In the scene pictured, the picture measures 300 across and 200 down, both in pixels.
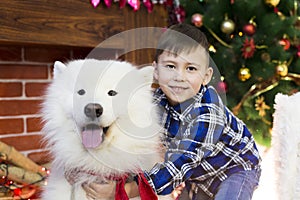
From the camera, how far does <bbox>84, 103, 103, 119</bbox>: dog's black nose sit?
0.56 meters

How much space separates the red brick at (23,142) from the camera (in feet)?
4.79

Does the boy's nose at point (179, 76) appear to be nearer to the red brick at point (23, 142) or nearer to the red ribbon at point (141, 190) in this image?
the red ribbon at point (141, 190)

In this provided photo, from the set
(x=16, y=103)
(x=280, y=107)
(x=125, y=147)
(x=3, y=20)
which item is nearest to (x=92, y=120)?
(x=125, y=147)

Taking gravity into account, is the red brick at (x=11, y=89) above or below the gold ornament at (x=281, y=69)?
below

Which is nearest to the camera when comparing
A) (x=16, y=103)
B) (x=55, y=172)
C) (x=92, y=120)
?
(x=92, y=120)

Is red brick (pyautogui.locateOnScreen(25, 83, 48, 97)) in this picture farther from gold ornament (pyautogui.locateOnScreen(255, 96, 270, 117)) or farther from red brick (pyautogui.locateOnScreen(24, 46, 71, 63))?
gold ornament (pyautogui.locateOnScreen(255, 96, 270, 117))

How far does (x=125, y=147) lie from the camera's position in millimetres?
615

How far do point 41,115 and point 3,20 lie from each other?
→ 652 mm

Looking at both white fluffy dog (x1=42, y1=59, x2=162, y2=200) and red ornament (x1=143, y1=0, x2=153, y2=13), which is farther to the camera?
red ornament (x1=143, y1=0, x2=153, y2=13)

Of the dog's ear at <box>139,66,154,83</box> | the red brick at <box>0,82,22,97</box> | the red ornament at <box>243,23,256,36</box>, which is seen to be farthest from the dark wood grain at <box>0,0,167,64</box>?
the dog's ear at <box>139,66,154,83</box>

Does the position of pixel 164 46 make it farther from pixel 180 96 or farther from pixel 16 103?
pixel 16 103

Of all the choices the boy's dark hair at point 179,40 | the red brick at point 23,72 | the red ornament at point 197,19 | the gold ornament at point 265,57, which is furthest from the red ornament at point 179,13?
the boy's dark hair at point 179,40

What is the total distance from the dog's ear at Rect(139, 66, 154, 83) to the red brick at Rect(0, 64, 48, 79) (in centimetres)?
95

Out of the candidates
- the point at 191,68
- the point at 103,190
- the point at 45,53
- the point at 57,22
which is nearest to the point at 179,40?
the point at 191,68
